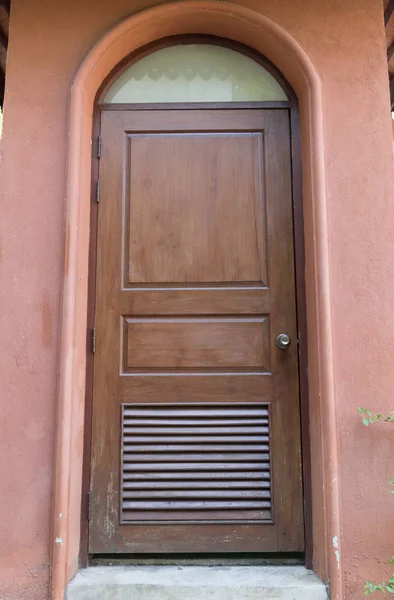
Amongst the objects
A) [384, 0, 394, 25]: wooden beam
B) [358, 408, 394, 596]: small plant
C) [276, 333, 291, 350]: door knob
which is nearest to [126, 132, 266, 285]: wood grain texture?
[276, 333, 291, 350]: door knob

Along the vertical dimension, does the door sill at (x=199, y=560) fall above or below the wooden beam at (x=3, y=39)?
below

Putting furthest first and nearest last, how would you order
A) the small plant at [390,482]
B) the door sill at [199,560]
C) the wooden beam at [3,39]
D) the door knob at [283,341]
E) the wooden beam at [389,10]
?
the wooden beam at [3,39], the wooden beam at [389,10], the door knob at [283,341], the door sill at [199,560], the small plant at [390,482]

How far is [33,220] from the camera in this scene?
2.55 meters

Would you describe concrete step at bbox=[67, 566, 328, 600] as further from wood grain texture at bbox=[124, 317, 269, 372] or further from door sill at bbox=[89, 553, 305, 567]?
wood grain texture at bbox=[124, 317, 269, 372]

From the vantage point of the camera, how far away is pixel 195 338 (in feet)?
8.64

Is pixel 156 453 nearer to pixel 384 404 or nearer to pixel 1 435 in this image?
pixel 1 435

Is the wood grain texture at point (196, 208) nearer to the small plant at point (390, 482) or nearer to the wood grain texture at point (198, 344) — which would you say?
the wood grain texture at point (198, 344)

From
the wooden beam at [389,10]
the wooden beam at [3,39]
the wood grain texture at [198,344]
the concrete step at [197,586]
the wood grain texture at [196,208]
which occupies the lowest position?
the concrete step at [197,586]

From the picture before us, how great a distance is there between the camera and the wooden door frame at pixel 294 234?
2502mm

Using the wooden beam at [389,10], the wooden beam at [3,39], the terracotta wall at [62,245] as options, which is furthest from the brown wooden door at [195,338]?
the wooden beam at [3,39]

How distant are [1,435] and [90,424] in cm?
41

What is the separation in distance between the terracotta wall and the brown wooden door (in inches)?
10.3

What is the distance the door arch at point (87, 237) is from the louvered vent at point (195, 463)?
0.25 m

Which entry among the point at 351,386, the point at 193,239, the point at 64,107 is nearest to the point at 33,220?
the point at 64,107
